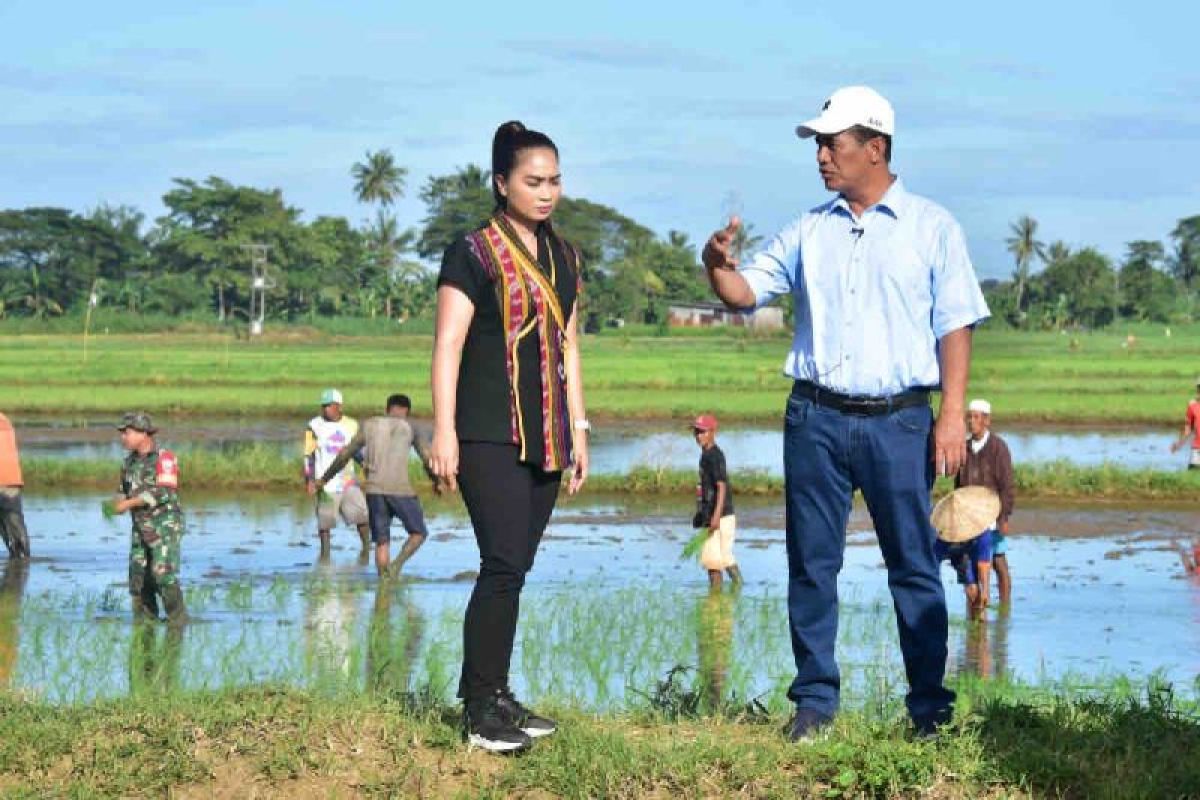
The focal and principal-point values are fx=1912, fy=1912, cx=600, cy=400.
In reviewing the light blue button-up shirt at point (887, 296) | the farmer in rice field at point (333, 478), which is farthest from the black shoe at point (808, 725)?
the farmer in rice field at point (333, 478)

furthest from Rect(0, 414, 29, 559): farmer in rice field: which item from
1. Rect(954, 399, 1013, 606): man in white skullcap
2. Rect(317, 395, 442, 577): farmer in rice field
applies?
Rect(954, 399, 1013, 606): man in white skullcap

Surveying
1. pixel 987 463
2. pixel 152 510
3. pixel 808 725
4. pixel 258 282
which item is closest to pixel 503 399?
pixel 808 725

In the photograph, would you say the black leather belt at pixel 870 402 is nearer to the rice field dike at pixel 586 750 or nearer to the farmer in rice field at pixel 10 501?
the rice field dike at pixel 586 750

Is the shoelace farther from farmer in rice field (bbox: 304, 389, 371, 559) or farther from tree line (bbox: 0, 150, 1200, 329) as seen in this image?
tree line (bbox: 0, 150, 1200, 329)

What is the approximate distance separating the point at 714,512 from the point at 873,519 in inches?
353

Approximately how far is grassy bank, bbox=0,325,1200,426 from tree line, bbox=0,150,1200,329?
2712 centimetres

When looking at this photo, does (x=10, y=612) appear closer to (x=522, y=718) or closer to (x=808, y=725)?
(x=522, y=718)

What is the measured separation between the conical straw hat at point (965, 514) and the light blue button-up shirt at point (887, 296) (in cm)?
97

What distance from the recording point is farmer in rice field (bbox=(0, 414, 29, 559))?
1620 cm

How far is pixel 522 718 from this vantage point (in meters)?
6.02

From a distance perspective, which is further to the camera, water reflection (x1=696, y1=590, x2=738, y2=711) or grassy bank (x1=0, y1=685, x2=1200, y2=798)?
water reflection (x1=696, y1=590, x2=738, y2=711)

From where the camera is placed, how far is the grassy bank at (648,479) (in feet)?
76.3

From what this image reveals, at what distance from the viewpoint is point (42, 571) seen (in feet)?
52.6

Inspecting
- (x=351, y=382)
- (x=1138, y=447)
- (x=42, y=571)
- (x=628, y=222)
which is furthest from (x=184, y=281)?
(x=42, y=571)
